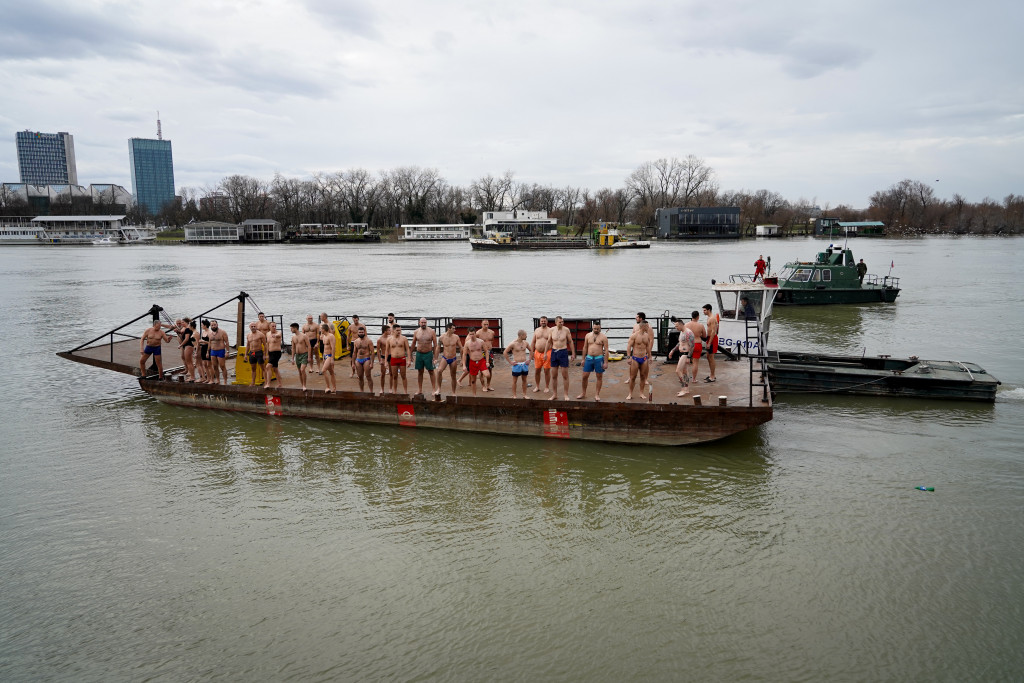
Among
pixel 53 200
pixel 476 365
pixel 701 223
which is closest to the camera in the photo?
pixel 476 365

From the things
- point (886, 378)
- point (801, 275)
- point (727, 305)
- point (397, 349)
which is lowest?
point (886, 378)

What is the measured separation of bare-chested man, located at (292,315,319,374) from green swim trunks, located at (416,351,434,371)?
3129 mm

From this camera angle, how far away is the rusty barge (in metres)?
12.6

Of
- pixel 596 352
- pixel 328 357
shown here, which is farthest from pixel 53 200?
pixel 596 352

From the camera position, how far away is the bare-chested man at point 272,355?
14.9m

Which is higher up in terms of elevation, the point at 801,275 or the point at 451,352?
the point at 801,275

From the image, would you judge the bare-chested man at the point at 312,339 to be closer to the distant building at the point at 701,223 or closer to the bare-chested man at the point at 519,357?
the bare-chested man at the point at 519,357

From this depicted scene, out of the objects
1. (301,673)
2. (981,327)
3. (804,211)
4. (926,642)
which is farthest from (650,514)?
(804,211)

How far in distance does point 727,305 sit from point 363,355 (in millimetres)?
10225

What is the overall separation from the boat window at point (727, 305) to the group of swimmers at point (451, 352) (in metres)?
2.87

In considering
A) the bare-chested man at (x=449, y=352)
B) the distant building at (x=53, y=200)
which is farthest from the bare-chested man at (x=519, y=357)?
the distant building at (x=53, y=200)

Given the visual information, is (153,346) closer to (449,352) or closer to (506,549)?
(449,352)

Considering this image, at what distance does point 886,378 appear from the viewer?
17078 millimetres

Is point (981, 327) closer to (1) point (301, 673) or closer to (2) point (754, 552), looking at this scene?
(2) point (754, 552)
